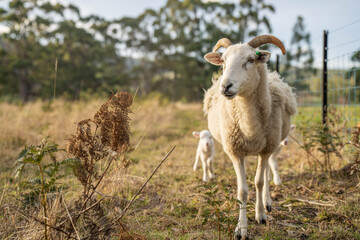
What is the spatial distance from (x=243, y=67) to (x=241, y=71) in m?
0.09

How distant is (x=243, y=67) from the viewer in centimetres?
298

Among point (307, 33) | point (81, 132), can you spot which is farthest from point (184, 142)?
point (307, 33)

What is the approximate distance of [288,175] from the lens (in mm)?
5523

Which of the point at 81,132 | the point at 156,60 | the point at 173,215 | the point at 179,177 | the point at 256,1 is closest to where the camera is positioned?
the point at 81,132

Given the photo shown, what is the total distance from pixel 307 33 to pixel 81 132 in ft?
146

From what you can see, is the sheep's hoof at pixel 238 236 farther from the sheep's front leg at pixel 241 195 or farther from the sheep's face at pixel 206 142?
the sheep's face at pixel 206 142

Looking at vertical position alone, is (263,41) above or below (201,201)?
above

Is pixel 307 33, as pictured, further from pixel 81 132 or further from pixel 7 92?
pixel 81 132

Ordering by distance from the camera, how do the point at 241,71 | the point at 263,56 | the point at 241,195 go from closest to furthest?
the point at 241,71, the point at 263,56, the point at 241,195

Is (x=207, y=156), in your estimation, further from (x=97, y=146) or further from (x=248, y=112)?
(x=97, y=146)

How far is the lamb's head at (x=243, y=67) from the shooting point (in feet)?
9.00

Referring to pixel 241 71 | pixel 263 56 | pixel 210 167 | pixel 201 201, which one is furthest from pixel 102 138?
pixel 210 167

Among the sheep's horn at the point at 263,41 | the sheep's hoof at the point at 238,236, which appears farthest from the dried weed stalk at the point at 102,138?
the sheep's horn at the point at 263,41

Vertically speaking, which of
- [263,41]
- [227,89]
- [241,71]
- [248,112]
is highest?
[263,41]
